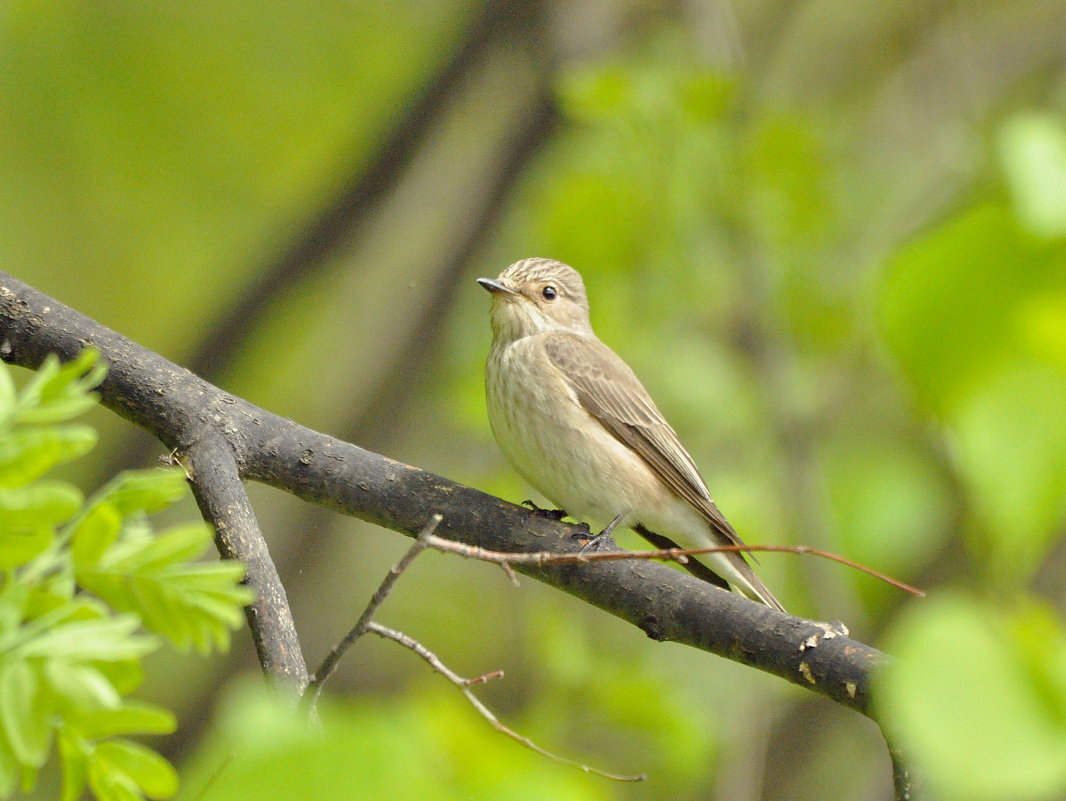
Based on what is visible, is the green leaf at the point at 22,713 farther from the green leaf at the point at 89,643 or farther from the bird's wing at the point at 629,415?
the bird's wing at the point at 629,415

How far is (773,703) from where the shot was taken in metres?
6.56

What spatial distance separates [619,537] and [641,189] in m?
1.93

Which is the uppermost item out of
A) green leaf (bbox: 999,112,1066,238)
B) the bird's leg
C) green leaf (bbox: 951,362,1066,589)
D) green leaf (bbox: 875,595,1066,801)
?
the bird's leg

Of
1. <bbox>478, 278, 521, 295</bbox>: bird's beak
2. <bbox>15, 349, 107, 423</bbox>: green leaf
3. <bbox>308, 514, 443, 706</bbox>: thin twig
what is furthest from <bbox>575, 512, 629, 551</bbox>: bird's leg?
<bbox>15, 349, 107, 423</bbox>: green leaf

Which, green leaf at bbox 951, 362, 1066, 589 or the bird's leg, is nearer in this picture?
green leaf at bbox 951, 362, 1066, 589

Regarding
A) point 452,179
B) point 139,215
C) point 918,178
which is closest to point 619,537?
point 452,179

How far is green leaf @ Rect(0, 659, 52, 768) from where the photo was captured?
108 centimetres

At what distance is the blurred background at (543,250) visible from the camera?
19.1 feet

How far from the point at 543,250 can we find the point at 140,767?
5231mm

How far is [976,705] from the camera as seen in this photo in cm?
69

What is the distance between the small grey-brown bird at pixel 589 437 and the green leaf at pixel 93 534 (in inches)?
117

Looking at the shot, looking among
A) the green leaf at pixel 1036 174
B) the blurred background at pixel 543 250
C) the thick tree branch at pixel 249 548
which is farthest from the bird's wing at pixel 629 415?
the green leaf at pixel 1036 174

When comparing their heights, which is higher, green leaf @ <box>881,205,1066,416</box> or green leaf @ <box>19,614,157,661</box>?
green leaf @ <box>881,205,1066,416</box>

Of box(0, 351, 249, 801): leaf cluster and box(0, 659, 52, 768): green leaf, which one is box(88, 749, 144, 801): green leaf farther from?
box(0, 659, 52, 768): green leaf
